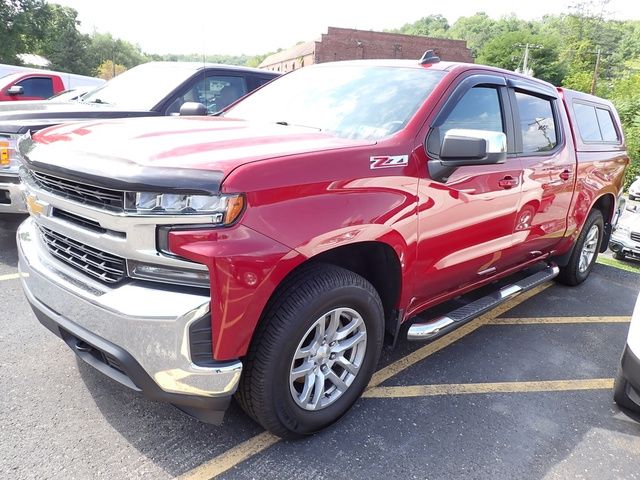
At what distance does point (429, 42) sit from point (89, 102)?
209ft

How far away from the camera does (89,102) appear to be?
19.5ft

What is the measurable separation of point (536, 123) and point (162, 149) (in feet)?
9.99

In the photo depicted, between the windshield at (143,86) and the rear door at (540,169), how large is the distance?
3693 mm

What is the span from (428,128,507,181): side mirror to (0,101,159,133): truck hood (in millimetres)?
3598

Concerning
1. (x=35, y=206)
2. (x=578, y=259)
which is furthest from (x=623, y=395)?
(x=35, y=206)

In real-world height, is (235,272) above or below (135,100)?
below

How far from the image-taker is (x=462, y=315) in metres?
3.33

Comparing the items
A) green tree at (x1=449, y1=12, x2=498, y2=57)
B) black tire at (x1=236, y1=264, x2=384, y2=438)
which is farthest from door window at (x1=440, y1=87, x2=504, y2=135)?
green tree at (x1=449, y1=12, x2=498, y2=57)

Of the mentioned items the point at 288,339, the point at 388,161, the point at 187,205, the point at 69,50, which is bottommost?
the point at 288,339

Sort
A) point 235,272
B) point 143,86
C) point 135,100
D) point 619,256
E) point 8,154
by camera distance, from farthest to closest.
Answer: point 619,256 < point 143,86 < point 135,100 < point 8,154 < point 235,272

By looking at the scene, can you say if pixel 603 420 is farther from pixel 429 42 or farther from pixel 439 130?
pixel 429 42

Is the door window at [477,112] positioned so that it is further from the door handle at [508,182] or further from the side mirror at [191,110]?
the side mirror at [191,110]

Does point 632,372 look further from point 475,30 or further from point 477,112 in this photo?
point 475,30

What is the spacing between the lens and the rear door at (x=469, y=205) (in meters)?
2.89
